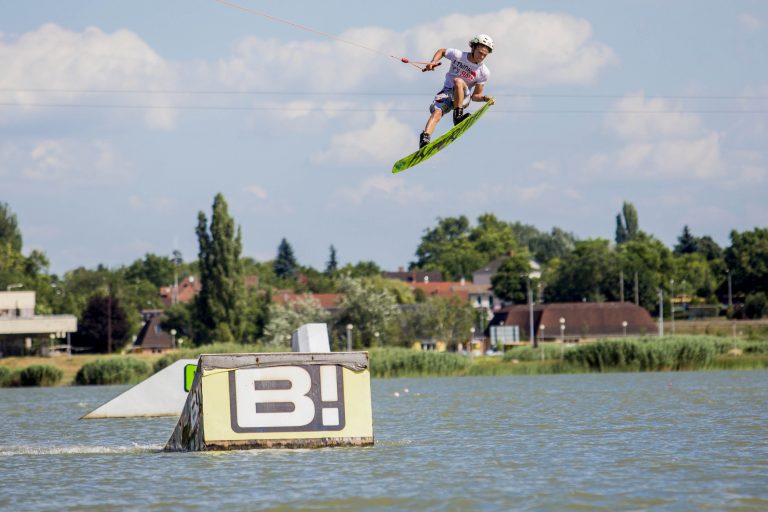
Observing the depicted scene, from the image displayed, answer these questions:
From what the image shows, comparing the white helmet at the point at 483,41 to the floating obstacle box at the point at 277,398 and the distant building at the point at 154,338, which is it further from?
the distant building at the point at 154,338

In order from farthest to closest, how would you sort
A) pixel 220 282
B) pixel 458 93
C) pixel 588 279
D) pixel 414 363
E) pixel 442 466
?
pixel 588 279 → pixel 220 282 → pixel 414 363 → pixel 458 93 → pixel 442 466

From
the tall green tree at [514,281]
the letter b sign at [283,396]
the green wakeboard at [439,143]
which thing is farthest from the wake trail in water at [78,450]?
the tall green tree at [514,281]

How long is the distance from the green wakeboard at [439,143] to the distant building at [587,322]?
9452 cm

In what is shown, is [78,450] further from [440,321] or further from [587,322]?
[587,322]

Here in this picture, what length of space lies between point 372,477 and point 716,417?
12.2 m

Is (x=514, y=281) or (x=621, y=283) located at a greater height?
(x=514, y=281)

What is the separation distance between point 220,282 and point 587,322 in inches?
1637

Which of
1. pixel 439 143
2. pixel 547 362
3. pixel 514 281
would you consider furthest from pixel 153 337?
pixel 439 143

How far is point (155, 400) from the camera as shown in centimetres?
3011

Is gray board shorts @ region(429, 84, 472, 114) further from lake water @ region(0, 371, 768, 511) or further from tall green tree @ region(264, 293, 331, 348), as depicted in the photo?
tall green tree @ region(264, 293, 331, 348)

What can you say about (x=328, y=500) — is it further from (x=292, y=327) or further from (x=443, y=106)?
(x=292, y=327)

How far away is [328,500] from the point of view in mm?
13477

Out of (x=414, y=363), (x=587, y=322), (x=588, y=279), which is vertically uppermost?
(x=588, y=279)

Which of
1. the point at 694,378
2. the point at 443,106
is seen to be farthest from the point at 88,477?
the point at 694,378
